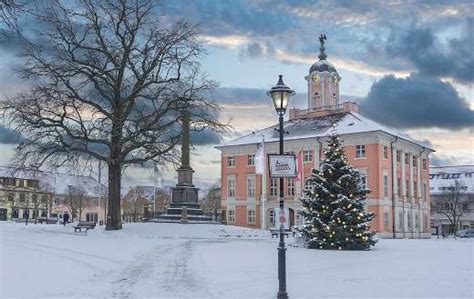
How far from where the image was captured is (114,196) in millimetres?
38438

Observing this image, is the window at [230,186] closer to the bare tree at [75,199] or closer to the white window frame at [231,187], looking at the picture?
the white window frame at [231,187]

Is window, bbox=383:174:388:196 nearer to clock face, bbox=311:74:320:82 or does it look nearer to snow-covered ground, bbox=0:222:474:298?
clock face, bbox=311:74:320:82

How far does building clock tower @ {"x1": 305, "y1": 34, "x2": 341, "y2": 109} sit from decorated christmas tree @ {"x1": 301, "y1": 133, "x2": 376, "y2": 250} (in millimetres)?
48579

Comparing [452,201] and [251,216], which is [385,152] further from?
[452,201]

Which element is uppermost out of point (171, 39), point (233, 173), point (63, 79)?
point (171, 39)

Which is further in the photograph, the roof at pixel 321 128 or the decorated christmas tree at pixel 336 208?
the roof at pixel 321 128

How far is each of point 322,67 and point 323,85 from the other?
2777mm

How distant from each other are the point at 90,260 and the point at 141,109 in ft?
69.4

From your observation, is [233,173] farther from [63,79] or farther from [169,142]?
[63,79]

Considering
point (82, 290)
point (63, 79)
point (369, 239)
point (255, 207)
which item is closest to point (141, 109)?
point (63, 79)

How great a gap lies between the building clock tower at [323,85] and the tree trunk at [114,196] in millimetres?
42257

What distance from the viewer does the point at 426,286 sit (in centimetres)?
1448

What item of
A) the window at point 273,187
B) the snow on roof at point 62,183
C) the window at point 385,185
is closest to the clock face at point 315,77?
the window at point 273,187

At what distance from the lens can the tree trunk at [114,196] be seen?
38.2 m
